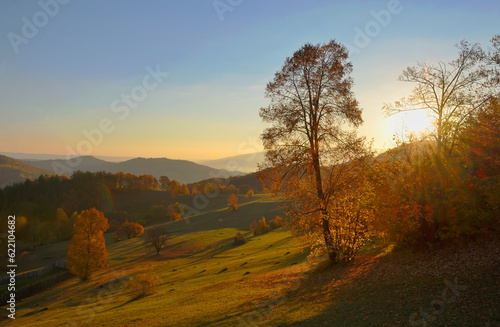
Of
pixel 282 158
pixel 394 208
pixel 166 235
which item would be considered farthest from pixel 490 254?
pixel 166 235

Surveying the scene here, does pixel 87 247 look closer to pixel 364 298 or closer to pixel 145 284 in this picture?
pixel 145 284

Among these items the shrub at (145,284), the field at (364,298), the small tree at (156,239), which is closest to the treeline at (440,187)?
the field at (364,298)

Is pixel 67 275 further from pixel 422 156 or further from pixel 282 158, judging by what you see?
pixel 422 156

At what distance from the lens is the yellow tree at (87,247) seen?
55.0m

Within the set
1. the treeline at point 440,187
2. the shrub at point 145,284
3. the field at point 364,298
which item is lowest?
the shrub at point 145,284

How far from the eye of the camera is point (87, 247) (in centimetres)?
5638

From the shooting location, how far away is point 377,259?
21.1 metres

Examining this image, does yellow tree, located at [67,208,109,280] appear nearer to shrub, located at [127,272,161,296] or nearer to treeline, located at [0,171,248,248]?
shrub, located at [127,272,161,296]

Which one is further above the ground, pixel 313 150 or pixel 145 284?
pixel 313 150

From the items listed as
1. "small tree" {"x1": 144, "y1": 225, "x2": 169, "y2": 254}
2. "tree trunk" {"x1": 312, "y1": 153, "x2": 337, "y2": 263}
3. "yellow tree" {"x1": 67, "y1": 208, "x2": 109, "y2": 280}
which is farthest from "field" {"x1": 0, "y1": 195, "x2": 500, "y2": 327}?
"small tree" {"x1": 144, "y1": 225, "x2": 169, "y2": 254}

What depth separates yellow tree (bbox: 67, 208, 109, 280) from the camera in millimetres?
55031

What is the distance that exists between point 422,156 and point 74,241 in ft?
203

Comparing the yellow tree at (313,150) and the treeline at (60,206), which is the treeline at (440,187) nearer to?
the yellow tree at (313,150)

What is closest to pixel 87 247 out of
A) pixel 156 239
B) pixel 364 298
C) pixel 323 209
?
pixel 156 239
